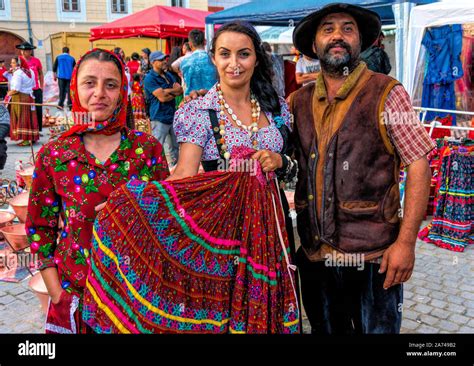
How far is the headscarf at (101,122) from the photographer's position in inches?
80.5

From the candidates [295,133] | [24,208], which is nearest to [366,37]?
[295,133]

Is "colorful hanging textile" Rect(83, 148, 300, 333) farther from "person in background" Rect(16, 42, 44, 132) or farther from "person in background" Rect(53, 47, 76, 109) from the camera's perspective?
"person in background" Rect(53, 47, 76, 109)

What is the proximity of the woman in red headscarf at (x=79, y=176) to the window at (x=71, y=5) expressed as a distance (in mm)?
28510

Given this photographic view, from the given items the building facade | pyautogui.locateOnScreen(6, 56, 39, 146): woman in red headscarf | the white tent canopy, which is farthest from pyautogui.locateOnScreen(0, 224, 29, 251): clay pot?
the building facade

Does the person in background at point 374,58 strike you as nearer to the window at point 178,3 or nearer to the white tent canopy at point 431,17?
the white tent canopy at point 431,17

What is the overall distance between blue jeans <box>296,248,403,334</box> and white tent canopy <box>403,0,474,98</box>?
4.73 meters

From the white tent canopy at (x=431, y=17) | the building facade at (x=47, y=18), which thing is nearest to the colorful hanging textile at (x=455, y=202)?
the white tent canopy at (x=431, y=17)

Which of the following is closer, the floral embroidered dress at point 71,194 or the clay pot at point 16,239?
the floral embroidered dress at point 71,194

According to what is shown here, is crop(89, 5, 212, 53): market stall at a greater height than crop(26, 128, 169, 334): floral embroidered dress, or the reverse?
crop(89, 5, 212, 53): market stall

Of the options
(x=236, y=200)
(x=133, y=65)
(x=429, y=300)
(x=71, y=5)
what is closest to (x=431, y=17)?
(x=429, y=300)

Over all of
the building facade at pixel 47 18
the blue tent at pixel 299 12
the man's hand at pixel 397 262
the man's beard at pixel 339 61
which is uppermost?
the building facade at pixel 47 18

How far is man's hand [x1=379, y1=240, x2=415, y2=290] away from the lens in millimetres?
2186

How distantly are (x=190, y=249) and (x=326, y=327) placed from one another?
1.07m

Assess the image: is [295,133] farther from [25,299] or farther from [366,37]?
[25,299]
